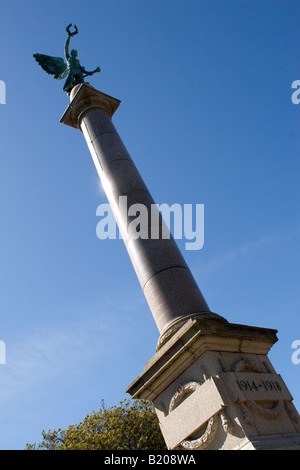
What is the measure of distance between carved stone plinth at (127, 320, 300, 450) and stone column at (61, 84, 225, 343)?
0.64 m

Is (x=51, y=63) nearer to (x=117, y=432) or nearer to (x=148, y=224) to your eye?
(x=148, y=224)

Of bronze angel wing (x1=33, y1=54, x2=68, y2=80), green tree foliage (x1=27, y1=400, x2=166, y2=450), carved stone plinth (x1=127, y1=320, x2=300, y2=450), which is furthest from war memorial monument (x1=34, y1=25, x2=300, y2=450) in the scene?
green tree foliage (x1=27, y1=400, x2=166, y2=450)

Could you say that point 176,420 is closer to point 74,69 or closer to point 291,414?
point 291,414

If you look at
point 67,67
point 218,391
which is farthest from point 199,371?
point 67,67

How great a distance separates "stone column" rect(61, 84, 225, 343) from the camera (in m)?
8.24

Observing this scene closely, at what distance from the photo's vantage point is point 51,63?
16.4 meters

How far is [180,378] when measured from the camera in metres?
7.12

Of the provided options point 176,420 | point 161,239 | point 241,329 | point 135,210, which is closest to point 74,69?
point 135,210

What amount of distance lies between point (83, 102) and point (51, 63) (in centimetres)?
443

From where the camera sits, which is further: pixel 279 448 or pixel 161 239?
pixel 161 239

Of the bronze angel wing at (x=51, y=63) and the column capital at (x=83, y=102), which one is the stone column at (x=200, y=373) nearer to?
the column capital at (x=83, y=102)

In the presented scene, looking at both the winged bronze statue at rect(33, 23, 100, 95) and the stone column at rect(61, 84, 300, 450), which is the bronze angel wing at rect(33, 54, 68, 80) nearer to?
the winged bronze statue at rect(33, 23, 100, 95)

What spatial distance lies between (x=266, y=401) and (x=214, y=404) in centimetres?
110
